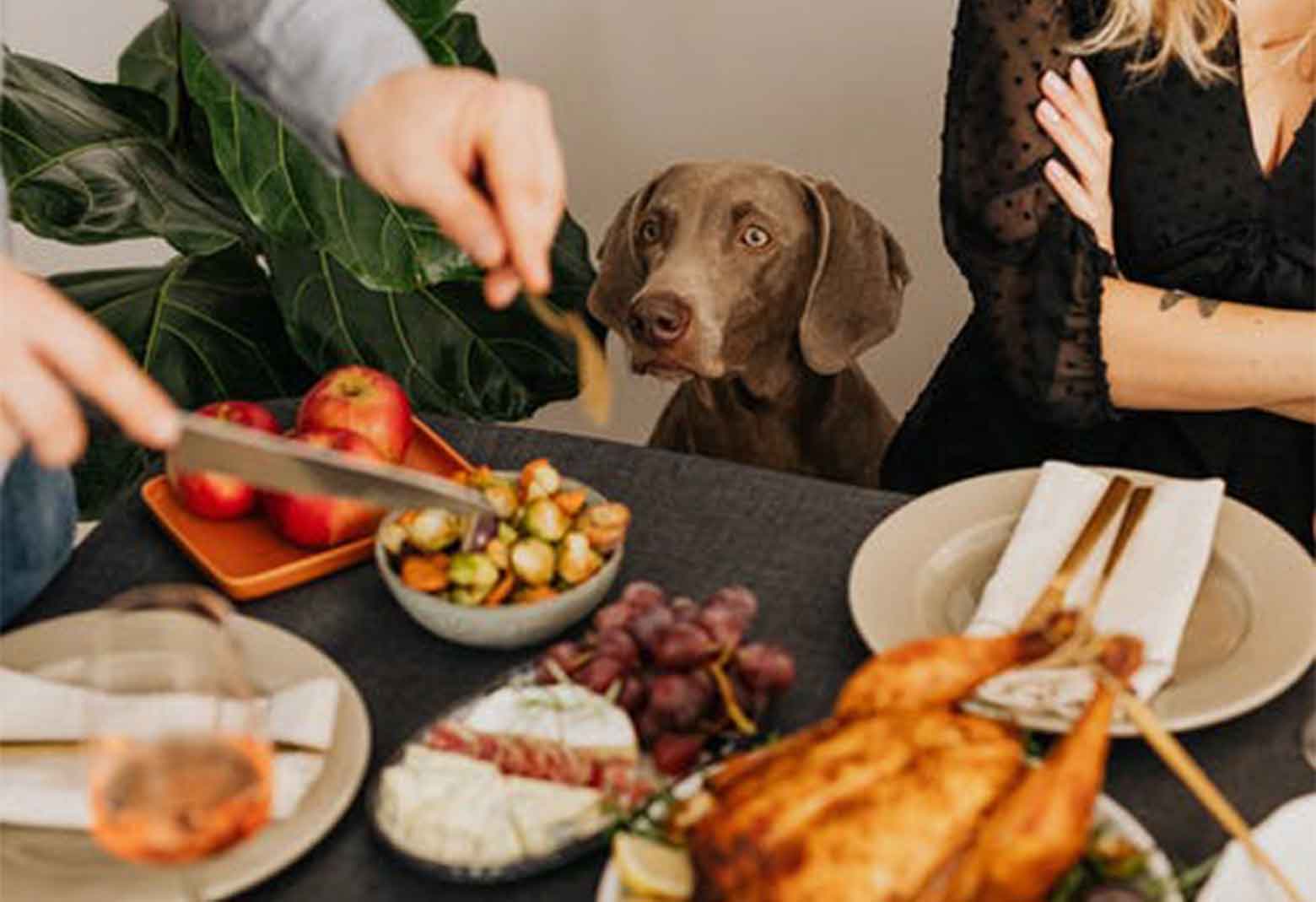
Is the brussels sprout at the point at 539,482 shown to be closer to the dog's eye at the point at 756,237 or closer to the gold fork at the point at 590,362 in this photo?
the gold fork at the point at 590,362

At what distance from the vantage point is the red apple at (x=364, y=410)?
1.46 meters

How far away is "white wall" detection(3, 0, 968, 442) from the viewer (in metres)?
2.71

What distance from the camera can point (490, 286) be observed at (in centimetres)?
113

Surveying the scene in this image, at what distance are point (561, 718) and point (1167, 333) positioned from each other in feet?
3.05

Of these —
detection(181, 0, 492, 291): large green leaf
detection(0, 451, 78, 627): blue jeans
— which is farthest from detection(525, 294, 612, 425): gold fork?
detection(181, 0, 492, 291): large green leaf

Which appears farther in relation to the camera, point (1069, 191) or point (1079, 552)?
point (1069, 191)

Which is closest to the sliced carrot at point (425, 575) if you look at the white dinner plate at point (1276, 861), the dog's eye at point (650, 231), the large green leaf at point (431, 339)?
the white dinner plate at point (1276, 861)

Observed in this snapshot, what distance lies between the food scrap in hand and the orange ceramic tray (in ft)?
0.25

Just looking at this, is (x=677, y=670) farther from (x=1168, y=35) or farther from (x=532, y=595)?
(x=1168, y=35)

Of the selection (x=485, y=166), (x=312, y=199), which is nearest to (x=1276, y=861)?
(x=485, y=166)

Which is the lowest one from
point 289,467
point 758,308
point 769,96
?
point 758,308

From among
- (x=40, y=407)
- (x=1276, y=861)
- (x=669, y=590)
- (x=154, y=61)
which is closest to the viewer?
(x=40, y=407)

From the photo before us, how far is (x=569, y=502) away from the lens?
1.30 m

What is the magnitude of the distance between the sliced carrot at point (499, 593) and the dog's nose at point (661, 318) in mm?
920
